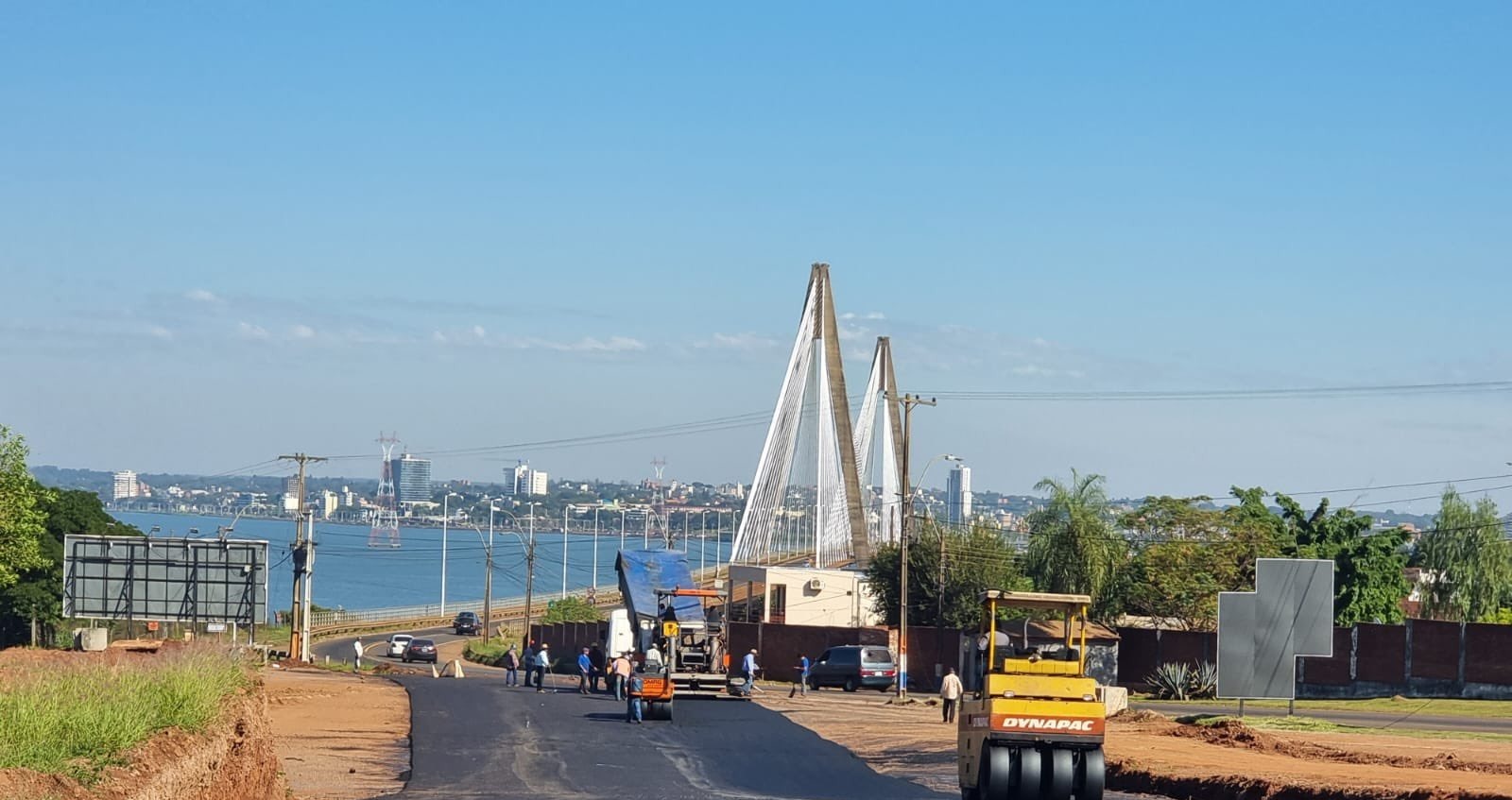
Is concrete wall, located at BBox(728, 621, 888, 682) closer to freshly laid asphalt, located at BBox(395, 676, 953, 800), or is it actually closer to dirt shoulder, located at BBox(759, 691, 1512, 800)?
freshly laid asphalt, located at BBox(395, 676, 953, 800)

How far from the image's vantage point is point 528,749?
107 ft

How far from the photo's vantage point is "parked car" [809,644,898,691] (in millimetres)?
57375

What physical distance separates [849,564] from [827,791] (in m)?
58.6

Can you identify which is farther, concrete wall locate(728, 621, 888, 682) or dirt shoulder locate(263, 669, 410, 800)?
concrete wall locate(728, 621, 888, 682)

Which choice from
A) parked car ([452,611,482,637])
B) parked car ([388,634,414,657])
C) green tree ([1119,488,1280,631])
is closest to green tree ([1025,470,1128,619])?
green tree ([1119,488,1280,631])

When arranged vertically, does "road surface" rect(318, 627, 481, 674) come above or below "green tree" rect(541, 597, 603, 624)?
below

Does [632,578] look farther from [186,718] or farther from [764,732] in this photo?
[186,718]

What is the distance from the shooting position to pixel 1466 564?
84875mm

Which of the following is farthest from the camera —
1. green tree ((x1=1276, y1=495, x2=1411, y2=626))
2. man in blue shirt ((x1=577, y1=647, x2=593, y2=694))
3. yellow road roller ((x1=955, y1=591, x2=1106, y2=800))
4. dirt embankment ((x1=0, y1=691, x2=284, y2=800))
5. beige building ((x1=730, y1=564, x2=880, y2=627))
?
beige building ((x1=730, y1=564, x2=880, y2=627))

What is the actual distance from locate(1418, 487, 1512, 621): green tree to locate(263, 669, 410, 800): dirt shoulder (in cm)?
5615

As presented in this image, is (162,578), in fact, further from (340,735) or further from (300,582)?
(340,735)

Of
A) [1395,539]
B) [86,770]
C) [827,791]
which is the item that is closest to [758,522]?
[1395,539]

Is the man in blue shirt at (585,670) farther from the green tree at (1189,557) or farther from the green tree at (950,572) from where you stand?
the green tree at (1189,557)

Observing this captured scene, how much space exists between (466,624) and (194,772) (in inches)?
3824
